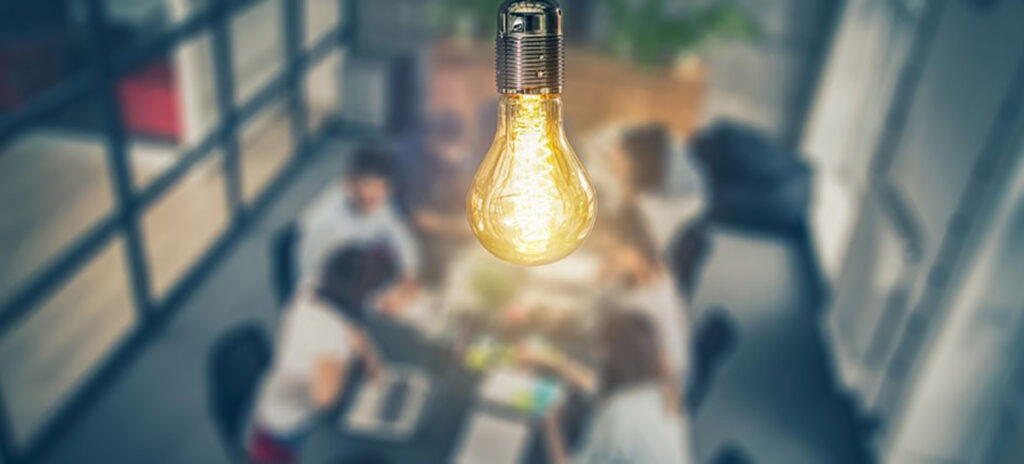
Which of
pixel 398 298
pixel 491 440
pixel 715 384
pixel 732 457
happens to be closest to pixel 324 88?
pixel 398 298

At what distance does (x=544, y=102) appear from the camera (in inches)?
60.2

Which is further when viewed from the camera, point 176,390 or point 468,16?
point 468,16

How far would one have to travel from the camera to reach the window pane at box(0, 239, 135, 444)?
14.6ft

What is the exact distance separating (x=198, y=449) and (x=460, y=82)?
3628 mm

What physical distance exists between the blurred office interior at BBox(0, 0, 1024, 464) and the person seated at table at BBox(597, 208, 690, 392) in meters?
0.23

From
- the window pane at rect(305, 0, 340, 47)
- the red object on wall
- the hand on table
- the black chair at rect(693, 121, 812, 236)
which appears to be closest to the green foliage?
the black chair at rect(693, 121, 812, 236)

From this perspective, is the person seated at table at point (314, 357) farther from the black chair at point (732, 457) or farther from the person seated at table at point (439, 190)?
the black chair at point (732, 457)

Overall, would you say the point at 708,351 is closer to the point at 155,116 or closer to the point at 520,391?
the point at 520,391

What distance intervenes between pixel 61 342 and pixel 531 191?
4.26m

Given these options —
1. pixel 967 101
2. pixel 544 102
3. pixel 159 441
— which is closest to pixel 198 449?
pixel 159 441

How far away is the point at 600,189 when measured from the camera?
18.1ft

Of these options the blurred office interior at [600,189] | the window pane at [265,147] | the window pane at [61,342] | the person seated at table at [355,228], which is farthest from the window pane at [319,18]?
the person seated at table at [355,228]

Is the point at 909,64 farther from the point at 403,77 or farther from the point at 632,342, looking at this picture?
the point at 403,77

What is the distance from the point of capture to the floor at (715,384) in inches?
168
